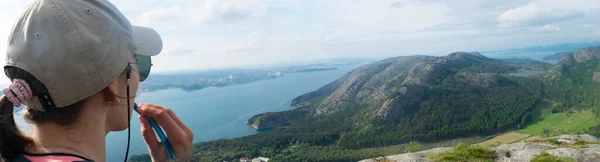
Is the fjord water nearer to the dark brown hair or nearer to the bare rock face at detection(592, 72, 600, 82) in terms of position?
the dark brown hair

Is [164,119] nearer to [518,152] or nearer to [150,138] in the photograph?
[150,138]

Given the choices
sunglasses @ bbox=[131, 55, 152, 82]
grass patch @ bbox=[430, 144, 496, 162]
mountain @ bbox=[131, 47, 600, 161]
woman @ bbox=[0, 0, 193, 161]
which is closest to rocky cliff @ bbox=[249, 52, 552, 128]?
mountain @ bbox=[131, 47, 600, 161]

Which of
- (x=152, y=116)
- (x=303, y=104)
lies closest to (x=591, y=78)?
(x=303, y=104)

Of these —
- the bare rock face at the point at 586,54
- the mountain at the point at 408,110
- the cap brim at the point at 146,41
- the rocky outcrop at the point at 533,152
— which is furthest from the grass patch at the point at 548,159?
the bare rock face at the point at 586,54

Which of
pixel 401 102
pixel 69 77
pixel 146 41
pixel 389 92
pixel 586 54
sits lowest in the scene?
pixel 401 102

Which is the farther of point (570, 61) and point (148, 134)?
point (570, 61)

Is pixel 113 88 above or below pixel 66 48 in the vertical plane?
below

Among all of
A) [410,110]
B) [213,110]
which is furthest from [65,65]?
[213,110]
